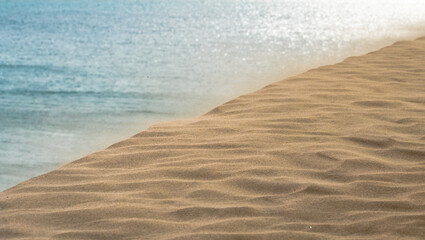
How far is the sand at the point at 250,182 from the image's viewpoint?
2.33m

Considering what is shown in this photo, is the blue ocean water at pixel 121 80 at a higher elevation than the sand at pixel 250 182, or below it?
higher

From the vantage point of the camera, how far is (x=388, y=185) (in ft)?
8.88

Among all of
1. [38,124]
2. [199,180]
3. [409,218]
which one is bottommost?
[409,218]

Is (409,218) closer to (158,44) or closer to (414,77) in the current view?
(414,77)

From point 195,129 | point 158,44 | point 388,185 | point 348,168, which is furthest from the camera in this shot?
point 158,44

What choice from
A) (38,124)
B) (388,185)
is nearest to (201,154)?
(388,185)

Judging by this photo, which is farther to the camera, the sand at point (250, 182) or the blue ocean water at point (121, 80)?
the blue ocean water at point (121, 80)

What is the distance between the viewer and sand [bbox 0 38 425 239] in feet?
7.64

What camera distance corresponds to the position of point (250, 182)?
2.77 metres

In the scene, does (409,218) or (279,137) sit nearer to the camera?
(409,218)

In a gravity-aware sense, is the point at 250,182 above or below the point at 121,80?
below

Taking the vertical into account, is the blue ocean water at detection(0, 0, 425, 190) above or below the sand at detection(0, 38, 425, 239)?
above

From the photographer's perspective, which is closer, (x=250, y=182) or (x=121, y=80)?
(x=250, y=182)

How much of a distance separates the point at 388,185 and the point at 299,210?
510 mm
